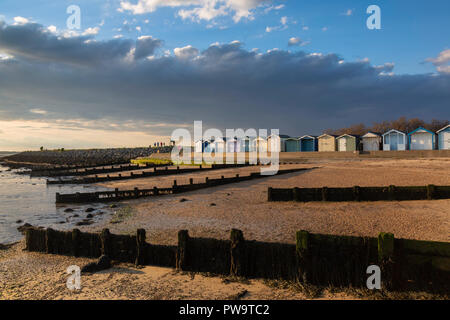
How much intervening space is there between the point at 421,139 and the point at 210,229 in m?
50.7

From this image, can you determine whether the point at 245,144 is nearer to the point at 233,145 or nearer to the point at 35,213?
the point at 233,145

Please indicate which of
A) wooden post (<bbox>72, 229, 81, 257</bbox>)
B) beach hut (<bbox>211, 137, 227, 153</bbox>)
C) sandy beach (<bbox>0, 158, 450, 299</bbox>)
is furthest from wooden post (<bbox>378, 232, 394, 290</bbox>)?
beach hut (<bbox>211, 137, 227, 153</bbox>)

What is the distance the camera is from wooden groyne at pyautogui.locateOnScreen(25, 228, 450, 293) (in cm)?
637

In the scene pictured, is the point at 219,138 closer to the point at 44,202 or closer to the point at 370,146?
the point at 370,146

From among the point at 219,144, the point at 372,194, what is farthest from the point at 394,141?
the point at 372,194

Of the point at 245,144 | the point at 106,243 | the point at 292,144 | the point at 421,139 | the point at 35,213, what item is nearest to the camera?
the point at 106,243

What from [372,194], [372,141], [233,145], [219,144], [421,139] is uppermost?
[219,144]

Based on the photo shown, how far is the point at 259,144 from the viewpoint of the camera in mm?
69188

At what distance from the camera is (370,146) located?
55688 mm

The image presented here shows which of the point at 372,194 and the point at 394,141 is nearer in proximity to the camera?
the point at 372,194

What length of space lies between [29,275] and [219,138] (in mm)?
70401

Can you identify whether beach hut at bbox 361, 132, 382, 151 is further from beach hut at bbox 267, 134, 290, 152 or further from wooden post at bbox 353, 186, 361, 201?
wooden post at bbox 353, 186, 361, 201
